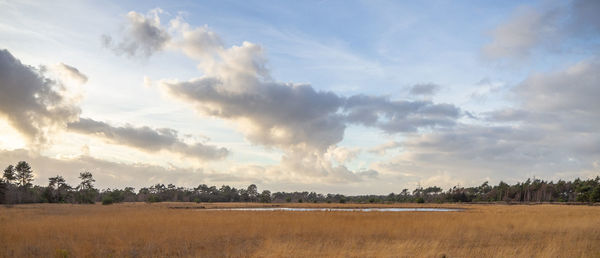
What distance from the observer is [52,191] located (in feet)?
278

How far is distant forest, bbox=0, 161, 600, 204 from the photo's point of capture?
276ft

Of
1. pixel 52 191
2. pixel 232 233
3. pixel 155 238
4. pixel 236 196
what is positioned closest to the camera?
pixel 155 238

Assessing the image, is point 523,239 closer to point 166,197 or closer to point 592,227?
point 592,227

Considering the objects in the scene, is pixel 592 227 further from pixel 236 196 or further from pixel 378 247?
pixel 236 196

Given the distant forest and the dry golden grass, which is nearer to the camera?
the dry golden grass

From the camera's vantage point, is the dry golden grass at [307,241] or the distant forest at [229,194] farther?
the distant forest at [229,194]

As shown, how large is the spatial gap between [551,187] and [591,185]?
31.0 m

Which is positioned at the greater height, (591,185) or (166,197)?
(591,185)

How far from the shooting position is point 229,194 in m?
142

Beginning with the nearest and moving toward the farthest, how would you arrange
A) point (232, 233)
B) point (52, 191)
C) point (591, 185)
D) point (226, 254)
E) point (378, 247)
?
1. point (226, 254)
2. point (378, 247)
3. point (232, 233)
4. point (52, 191)
5. point (591, 185)

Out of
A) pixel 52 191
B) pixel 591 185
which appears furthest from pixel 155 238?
pixel 591 185

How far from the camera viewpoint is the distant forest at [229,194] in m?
84.2

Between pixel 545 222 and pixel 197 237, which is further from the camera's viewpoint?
pixel 545 222

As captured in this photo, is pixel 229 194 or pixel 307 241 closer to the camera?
pixel 307 241
